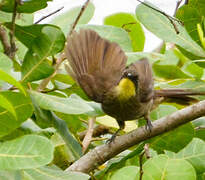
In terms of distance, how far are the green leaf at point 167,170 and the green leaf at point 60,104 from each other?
233 millimetres

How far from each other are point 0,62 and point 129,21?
83 centimetres

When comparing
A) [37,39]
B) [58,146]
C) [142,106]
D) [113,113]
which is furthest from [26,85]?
[142,106]

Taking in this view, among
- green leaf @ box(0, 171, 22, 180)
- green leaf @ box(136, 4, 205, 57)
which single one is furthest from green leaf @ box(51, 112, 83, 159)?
green leaf @ box(136, 4, 205, 57)

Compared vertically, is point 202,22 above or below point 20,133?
above

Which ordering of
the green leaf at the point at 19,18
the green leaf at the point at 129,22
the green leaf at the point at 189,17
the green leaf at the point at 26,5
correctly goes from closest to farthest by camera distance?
the green leaf at the point at 26,5 < the green leaf at the point at 19,18 < the green leaf at the point at 189,17 < the green leaf at the point at 129,22

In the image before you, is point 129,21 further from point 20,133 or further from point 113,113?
point 20,133

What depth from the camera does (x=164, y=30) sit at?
71.4 inches

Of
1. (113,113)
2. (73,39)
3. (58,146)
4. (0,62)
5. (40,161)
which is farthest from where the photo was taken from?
(113,113)

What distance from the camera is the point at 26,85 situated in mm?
1564

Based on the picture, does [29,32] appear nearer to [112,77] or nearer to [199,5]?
[199,5]

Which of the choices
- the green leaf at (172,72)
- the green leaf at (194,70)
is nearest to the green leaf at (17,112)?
the green leaf at (172,72)

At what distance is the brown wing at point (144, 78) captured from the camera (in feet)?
7.10

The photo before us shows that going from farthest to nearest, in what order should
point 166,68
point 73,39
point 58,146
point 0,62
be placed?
point 166,68 → point 73,39 → point 58,146 → point 0,62

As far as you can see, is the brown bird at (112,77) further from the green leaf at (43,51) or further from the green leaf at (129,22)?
the green leaf at (43,51)
